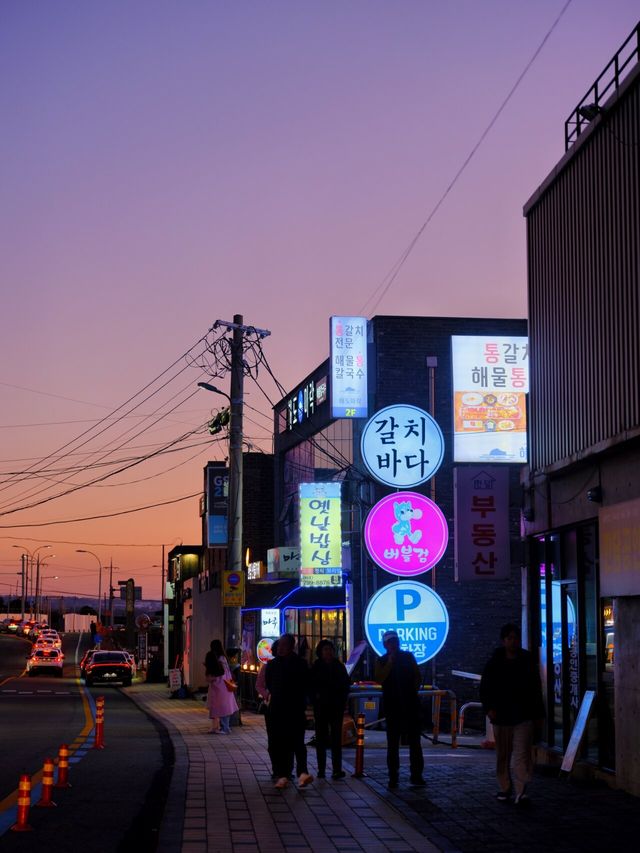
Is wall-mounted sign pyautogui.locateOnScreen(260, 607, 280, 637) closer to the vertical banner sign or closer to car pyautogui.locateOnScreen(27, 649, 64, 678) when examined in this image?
the vertical banner sign

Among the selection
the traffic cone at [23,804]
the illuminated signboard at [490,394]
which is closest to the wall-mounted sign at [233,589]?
the illuminated signboard at [490,394]

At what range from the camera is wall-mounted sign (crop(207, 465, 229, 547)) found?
42000 mm

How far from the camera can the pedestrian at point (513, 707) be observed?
41.3ft

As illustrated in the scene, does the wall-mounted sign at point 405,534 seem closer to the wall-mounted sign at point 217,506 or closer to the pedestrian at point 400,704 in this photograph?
the pedestrian at point 400,704

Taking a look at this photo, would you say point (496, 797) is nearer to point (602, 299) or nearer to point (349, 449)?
point (602, 299)

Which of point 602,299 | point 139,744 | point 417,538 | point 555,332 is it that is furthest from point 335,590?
point 602,299

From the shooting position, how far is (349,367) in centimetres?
2806

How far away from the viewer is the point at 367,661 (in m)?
28.6

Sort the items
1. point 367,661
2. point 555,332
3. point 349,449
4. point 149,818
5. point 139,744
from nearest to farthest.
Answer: point 149,818 < point 555,332 < point 139,744 < point 367,661 < point 349,449

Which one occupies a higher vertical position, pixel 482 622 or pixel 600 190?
pixel 600 190

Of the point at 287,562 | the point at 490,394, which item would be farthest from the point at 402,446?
the point at 287,562

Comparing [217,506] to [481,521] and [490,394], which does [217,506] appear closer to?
[490,394]

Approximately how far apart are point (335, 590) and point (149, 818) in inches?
767

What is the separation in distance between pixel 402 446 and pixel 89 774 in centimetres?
1144
